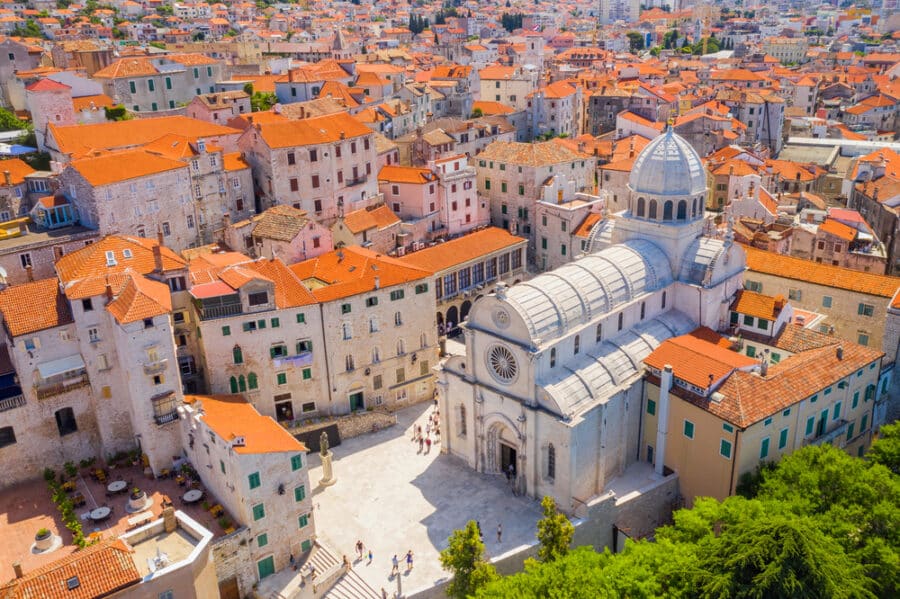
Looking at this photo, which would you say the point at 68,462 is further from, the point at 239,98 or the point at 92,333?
the point at 239,98

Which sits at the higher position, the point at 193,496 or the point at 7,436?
the point at 7,436

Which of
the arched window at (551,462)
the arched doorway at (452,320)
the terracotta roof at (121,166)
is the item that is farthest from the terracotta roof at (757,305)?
the terracotta roof at (121,166)

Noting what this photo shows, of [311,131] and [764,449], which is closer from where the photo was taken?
[764,449]

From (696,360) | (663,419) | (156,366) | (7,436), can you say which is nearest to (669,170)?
(696,360)

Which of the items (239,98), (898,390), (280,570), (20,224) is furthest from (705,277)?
(239,98)

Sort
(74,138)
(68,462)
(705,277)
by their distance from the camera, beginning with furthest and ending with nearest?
1. (74,138)
2. (705,277)
3. (68,462)

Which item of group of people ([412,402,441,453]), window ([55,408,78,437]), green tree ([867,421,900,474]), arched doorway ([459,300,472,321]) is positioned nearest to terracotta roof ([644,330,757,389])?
green tree ([867,421,900,474])

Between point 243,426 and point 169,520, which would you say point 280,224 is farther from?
point 169,520
